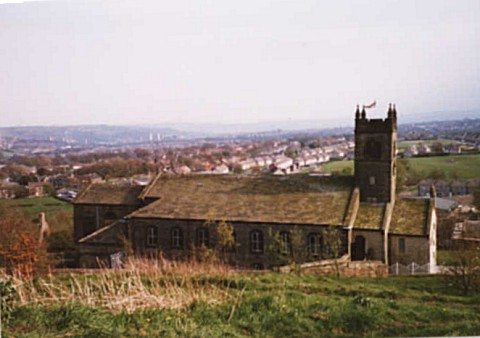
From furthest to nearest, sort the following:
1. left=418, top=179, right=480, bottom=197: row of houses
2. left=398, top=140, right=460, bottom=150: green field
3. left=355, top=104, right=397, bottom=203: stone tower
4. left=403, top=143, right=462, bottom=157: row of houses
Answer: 1. left=418, top=179, right=480, bottom=197: row of houses
2. left=355, top=104, right=397, bottom=203: stone tower
3. left=398, top=140, right=460, bottom=150: green field
4. left=403, top=143, right=462, bottom=157: row of houses

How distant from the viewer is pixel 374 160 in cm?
1653

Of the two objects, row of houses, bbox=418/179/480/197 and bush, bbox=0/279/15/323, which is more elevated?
bush, bbox=0/279/15/323

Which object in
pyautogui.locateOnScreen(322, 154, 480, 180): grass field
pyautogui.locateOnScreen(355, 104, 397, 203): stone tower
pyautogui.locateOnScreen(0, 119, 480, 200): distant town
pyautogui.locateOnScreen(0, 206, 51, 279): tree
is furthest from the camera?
pyautogui.locateOnScreen(355, 104, 397, 203): stone tower

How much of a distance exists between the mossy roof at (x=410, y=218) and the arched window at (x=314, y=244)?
260 cm

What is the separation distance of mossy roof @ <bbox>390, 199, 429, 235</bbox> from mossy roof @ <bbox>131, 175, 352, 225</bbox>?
1.87 metres

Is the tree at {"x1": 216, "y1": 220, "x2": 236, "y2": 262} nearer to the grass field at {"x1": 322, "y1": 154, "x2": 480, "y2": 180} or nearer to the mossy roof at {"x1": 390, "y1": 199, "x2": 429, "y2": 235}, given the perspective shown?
the mossy roof at {"x1": 390, "y1": 199, "x2": 429, "y2": 235}

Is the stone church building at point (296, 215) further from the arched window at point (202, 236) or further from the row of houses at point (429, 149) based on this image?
the row of houses at point (429, 149)

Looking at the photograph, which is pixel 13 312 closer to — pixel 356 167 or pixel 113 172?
pixel 356 167

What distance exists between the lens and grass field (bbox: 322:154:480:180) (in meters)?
11.4

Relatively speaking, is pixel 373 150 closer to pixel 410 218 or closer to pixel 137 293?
pixel 410 218

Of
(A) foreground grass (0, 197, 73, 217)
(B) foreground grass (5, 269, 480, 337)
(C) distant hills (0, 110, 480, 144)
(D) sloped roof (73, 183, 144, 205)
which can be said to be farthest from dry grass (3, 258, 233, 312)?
(D) sloped roof (73, 183, 144, 205)

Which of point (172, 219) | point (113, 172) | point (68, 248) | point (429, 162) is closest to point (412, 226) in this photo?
point (429, 162)

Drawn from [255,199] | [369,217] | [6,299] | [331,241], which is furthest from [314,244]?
[6,299]

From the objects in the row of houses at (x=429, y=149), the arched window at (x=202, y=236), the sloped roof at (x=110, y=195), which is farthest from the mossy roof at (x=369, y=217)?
the sloped roof at (x=110, y=195)
